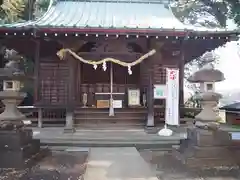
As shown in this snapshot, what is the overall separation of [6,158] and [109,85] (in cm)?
576

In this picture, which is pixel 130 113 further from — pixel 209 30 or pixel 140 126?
pixel 209 30

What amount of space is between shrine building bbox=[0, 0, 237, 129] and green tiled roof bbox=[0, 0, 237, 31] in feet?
0.12

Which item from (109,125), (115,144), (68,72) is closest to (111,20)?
(68,72)

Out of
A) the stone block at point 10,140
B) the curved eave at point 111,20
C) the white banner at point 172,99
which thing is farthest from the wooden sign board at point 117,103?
the stone block at point 10,140

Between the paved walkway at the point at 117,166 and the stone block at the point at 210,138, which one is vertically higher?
the stone block at the point at 210,138

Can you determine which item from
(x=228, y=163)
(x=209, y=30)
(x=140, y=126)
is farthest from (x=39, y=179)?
(x=209, y=30)

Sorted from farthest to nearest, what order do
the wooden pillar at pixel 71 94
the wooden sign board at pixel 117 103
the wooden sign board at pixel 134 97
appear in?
the wooden sign board at pixel 134 97, the wooden sign board at pixel 117 103, the wooden pillar at pixel 71 94

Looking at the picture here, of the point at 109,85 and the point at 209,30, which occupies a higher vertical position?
the point at 209,30

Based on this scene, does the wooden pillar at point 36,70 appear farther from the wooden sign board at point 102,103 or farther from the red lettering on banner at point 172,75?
the red lettering on banner at point 172,75

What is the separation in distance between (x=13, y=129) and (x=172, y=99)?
5.18 m

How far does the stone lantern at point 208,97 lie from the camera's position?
6160mm

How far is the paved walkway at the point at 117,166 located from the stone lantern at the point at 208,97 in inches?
63.1

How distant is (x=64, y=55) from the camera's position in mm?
9523

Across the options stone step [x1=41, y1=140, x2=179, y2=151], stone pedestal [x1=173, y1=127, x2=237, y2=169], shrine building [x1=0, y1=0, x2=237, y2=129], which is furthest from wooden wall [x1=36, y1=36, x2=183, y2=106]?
stone pedestal [x1=173, y1=127, x2=237, y2=169]
